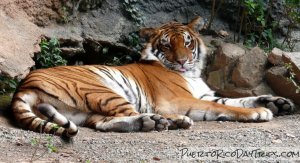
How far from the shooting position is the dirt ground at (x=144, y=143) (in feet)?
15.0

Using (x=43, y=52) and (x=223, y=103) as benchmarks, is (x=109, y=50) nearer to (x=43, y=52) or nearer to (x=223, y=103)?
(x=43, y=52)

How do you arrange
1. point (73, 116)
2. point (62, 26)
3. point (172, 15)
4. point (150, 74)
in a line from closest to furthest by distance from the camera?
point (73, 116) → point (150, 74) → point (62, 26) → point (172, 15)

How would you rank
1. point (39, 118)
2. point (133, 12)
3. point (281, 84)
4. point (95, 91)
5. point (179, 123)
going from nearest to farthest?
point (39, 118), point (179, 123), point (95, 91), point (281, 84), point (133, 12)

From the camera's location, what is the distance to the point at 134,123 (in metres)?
5.77

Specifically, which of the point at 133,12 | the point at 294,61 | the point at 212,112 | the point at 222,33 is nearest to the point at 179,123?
the point at 212,112

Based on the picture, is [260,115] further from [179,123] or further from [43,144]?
[43,144]

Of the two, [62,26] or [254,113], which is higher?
[62,26]

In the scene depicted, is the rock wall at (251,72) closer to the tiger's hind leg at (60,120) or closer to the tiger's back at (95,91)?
the tiger's back at (95,91)

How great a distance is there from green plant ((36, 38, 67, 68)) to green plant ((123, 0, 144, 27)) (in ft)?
3.84

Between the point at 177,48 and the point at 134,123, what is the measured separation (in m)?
1.67

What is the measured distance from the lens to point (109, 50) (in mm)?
8062

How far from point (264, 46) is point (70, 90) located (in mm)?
3400

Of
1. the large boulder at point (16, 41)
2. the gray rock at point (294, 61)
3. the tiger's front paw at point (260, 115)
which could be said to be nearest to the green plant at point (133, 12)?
the large boulder at point (16, 41)

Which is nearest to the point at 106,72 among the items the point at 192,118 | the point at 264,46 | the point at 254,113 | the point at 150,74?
the point at 150,74
